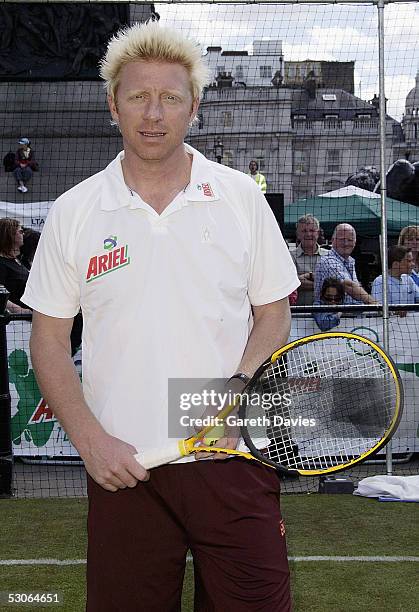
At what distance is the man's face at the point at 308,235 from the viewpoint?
9195 millimetres

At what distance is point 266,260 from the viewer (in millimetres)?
3006

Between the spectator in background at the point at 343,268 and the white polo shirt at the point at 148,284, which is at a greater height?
the spectator in background at the point at 343,268

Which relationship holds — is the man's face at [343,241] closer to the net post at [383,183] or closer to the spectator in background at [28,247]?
the net post at [383,183]

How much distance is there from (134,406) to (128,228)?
1.56 feet

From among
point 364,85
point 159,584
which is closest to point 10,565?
point 159,584

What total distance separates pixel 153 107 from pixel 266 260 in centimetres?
53

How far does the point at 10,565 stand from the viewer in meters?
5.74

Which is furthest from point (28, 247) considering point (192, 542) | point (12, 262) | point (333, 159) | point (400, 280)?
point (192, 542)

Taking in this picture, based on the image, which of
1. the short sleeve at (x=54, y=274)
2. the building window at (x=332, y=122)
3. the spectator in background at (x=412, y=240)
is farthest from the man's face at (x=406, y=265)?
the short sleeve at (x=54, y=274)

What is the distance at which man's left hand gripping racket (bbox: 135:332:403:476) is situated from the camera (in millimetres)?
2859

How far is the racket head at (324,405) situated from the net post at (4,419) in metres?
4.63

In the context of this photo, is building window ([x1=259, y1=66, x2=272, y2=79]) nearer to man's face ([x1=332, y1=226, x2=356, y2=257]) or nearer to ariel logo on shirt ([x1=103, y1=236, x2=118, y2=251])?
man's face ([x1=332, y1=226, x2=356, y2=257])

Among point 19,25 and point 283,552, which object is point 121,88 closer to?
point 283,552

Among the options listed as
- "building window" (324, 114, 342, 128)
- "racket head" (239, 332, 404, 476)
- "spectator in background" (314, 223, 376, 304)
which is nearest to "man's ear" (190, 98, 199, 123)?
"racket head" (239, 332, 404, 476)
